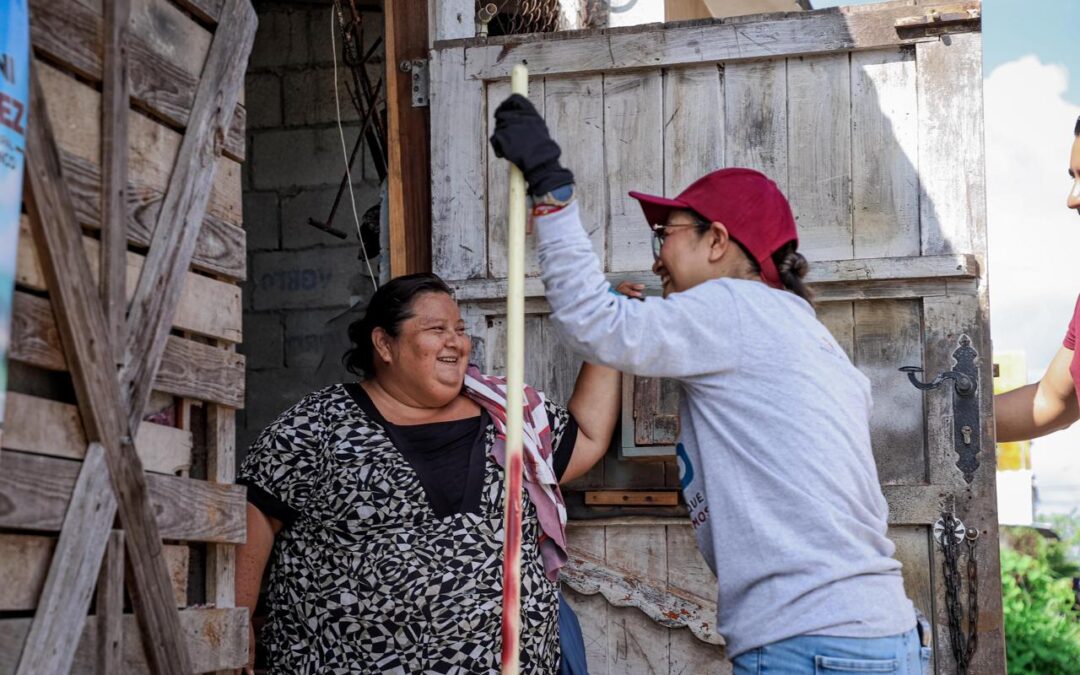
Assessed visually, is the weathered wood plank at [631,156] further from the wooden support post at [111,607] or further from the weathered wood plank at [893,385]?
the wooden support post at [111,607]

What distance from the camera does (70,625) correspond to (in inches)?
99.5

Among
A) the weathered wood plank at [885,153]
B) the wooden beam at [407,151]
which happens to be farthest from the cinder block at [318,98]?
the weathered wood plank at [885,153]

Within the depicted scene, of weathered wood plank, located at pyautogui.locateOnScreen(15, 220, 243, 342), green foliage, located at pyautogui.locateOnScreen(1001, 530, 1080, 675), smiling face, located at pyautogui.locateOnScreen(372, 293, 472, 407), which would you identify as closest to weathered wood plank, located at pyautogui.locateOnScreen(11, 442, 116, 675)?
weathered wood plank, located at pyautogui.locateOnScreen(15, 220, 243, 342)

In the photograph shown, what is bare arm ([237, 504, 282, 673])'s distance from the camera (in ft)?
11.3

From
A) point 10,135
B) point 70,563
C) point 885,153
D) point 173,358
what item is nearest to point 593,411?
point 885,153

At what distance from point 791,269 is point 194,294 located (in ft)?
4.64

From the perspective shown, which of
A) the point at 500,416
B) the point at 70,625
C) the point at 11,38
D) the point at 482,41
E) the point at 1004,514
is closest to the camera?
the point at 11,38

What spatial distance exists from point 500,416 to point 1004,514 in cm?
789

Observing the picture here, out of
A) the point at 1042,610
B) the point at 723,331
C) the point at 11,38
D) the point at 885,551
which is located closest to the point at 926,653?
the point at 885,551

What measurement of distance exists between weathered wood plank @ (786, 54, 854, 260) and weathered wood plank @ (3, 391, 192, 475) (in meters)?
Answer: 1.95

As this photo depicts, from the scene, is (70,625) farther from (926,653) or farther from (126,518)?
(926,653)

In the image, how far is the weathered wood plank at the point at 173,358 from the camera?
2.46 m

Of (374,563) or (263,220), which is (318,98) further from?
(374,563)

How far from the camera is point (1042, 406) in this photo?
4.04m
